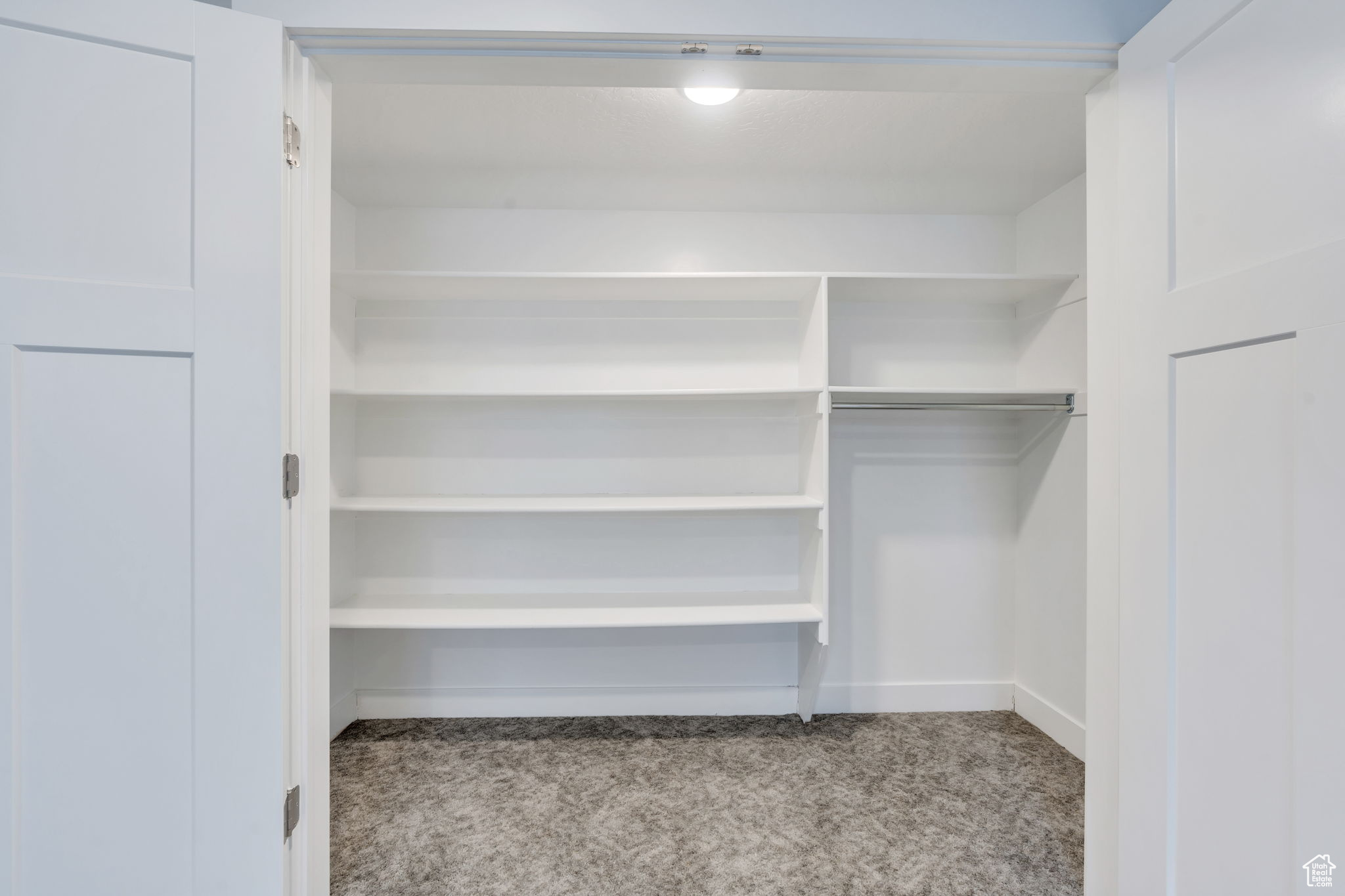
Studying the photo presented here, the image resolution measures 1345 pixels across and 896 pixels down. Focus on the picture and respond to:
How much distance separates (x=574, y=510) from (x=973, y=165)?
77.2 inches

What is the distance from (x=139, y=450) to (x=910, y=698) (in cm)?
291

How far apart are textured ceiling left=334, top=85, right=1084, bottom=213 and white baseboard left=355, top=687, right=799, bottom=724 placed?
2121mm

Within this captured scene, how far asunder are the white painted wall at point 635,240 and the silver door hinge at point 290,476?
176 cm

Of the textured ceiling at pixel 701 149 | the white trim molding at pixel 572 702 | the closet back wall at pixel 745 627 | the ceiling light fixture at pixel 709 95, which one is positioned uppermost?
the textured ceiling at pixel 701 149

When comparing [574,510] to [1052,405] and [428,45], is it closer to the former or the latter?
[428,45]

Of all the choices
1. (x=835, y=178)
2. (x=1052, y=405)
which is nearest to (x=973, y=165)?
(x=835, y=178)

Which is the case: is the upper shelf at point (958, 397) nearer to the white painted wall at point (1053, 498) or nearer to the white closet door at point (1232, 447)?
the white painted wall at point (1053, 498)

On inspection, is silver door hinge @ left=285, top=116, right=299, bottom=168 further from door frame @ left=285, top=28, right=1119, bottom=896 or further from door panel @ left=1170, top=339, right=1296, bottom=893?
door panel @ left=1170, top=339, right=1296, bottom=893

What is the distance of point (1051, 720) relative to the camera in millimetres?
2656

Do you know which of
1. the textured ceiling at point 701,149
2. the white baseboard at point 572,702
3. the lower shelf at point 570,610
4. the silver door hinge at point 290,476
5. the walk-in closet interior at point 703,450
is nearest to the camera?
the silver door hinge at point 290,476

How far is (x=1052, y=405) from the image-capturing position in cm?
257

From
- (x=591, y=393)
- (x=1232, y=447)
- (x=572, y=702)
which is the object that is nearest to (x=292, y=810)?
(x=591, y=393)

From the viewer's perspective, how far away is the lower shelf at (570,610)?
242 cm

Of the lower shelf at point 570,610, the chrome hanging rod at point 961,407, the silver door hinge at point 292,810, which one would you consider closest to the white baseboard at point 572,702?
the lower shelf at point 570,610
